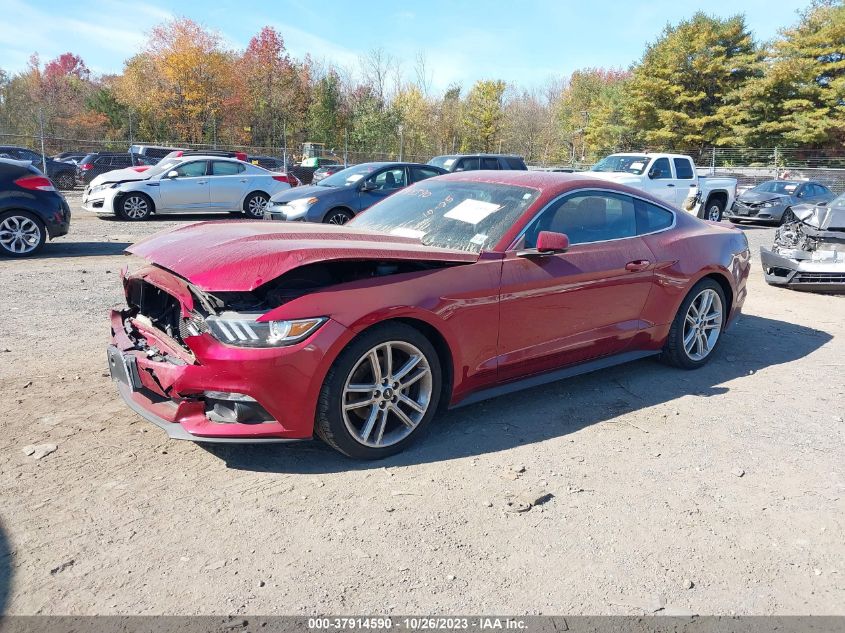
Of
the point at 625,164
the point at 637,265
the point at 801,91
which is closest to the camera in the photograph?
the point at 637,265

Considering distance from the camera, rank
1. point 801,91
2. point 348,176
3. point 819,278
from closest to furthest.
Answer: point 819,278, point 348,176, point 801,91

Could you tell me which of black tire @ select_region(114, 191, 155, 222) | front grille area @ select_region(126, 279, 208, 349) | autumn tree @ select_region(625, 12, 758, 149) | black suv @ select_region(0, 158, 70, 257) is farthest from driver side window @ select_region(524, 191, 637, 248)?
autumn tree @ select_region(625, 12, 758, 149)

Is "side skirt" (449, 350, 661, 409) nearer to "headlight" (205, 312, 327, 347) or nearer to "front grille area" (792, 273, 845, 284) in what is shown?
"headlight" (205, 312, 327, 347)

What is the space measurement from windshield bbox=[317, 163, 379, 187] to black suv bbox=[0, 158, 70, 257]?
15.4ft

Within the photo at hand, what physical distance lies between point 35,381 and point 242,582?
289 centimetres

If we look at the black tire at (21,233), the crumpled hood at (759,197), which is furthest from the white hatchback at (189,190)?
the crumpled hood at (759,197)

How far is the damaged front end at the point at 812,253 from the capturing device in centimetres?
882

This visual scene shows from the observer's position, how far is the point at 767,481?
3615mm

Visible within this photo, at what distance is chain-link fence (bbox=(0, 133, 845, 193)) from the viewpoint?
103 feet

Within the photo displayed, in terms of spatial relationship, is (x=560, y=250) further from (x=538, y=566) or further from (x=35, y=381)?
(x=35, y=381)

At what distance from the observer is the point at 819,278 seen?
8898mm

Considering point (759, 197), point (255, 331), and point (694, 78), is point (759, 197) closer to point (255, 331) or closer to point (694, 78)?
point (255, 331)

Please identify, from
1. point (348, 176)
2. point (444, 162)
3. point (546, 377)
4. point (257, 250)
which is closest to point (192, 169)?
point (348, 176)

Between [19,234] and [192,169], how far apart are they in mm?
6469
